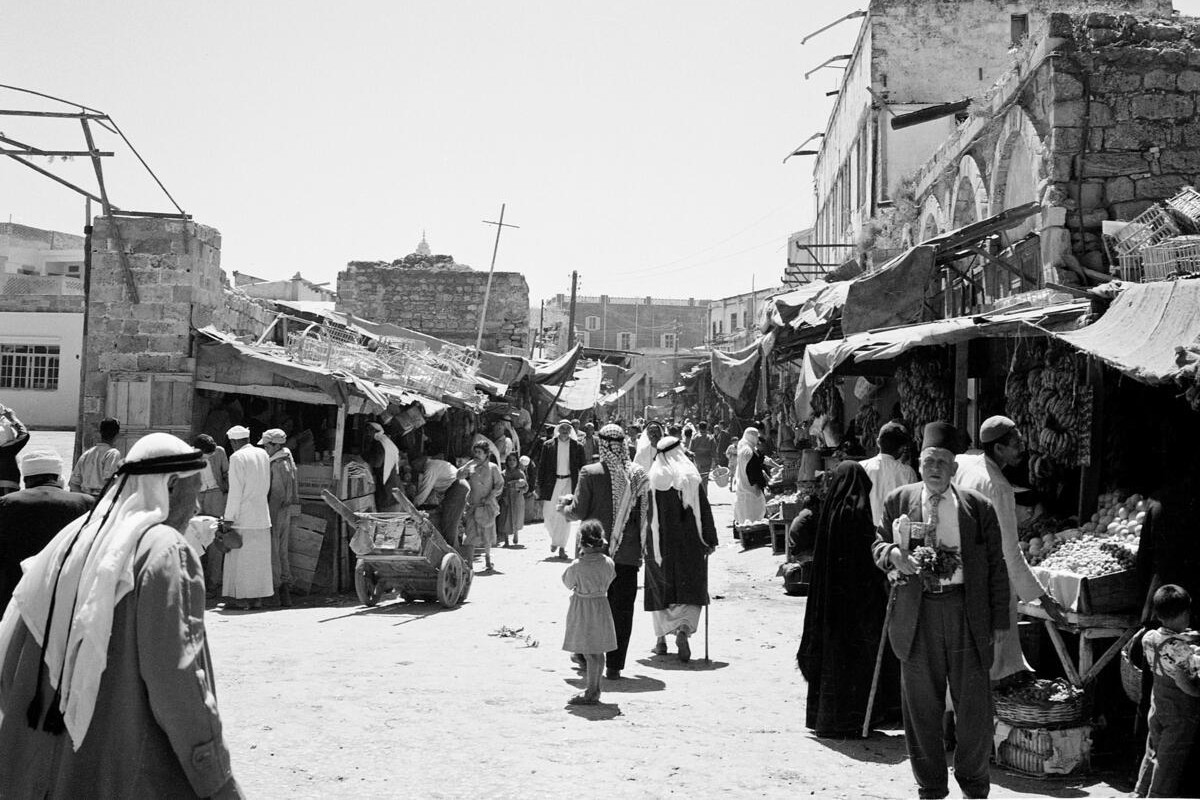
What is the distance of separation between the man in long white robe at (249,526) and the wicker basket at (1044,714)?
7.31 m

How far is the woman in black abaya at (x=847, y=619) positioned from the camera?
6.53 metres

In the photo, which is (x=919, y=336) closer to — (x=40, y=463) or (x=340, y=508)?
(x=340, y=508)

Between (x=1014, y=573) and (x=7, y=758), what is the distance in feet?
14.8

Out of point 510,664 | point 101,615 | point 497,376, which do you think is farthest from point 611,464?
point 497,376

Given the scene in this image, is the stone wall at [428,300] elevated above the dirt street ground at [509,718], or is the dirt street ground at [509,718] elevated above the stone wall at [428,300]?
the stone wall at [428,300]

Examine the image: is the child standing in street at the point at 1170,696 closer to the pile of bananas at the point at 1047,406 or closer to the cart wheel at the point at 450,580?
the pile of bananas at the point at 1047,406

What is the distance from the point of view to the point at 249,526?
35.8ft

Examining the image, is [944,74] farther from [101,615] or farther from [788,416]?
[101,615]

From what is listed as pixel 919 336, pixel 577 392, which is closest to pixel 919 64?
pixel 577 392

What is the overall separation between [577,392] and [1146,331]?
1799cm

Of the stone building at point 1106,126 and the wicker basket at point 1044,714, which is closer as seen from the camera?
the wicker basket at point 1044,714

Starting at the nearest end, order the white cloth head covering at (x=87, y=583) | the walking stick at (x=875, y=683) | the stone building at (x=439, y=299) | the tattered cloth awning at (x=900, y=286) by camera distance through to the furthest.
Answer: the white cloth head covering at (x=87, y=583) < the walking stick at (x=875, y=683) < the tattered cloth awning at (x=900, y=286) < the stone building at (x=439, y=299)

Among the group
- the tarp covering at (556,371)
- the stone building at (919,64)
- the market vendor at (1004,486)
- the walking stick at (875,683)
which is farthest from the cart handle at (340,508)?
the stone building at (919,64)

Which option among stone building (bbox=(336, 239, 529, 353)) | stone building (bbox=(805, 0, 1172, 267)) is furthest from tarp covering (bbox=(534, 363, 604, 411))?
stone building (bbox=(805, 0, 1172, 267))
